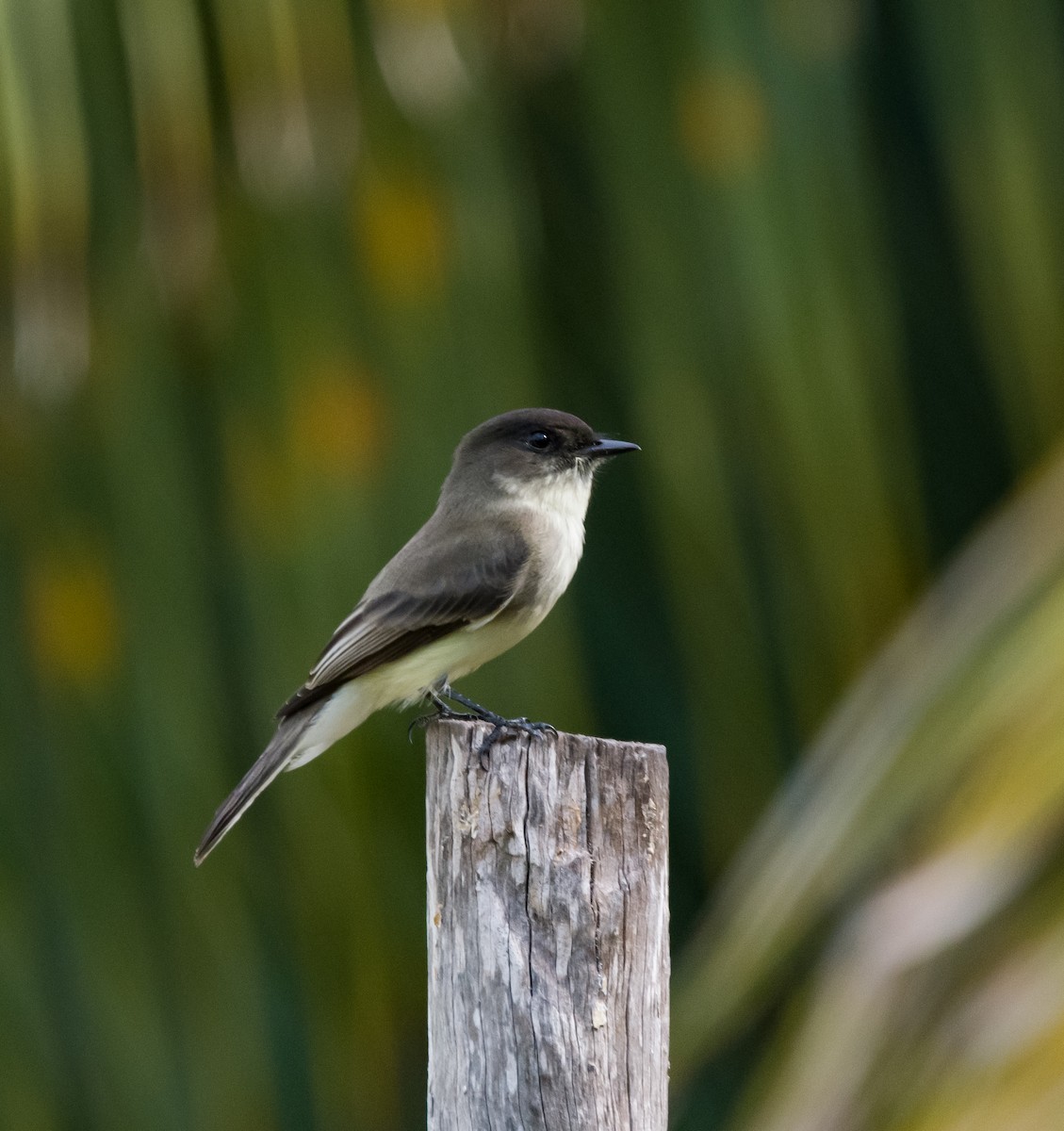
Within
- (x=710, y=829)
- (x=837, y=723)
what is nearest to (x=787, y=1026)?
(x=710, y=829)

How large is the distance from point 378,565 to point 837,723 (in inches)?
41.4

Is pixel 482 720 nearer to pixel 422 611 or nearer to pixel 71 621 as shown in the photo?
pixel 422 611

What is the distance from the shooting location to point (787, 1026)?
4711 mm

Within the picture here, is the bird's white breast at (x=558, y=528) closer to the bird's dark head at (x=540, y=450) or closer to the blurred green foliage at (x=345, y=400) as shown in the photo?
the bird's dark head at (x=540, y=450)

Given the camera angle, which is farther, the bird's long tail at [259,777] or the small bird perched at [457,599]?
the small bird perched at [457,599]

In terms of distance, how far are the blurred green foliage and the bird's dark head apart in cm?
37

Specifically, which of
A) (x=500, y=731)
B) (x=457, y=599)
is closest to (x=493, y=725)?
(x=500, y=731)

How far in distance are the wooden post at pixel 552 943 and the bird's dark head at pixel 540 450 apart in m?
2.03

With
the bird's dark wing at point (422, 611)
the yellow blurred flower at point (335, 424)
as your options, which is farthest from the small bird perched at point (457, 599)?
the yellow blurred flower at point (335, 424)

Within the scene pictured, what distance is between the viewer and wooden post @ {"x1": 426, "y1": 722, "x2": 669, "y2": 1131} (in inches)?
110

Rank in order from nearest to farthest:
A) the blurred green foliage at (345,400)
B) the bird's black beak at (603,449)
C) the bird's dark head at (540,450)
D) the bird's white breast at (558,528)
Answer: the blurred green foliage at (345,400), the bird's white breast at (558,528), the bird's black beak at (603,449), the bird's dark head at (540,450)

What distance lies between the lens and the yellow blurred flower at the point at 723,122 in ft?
13.2

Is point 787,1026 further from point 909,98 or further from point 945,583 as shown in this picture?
point 909,98

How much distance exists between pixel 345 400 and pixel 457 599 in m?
0.72
